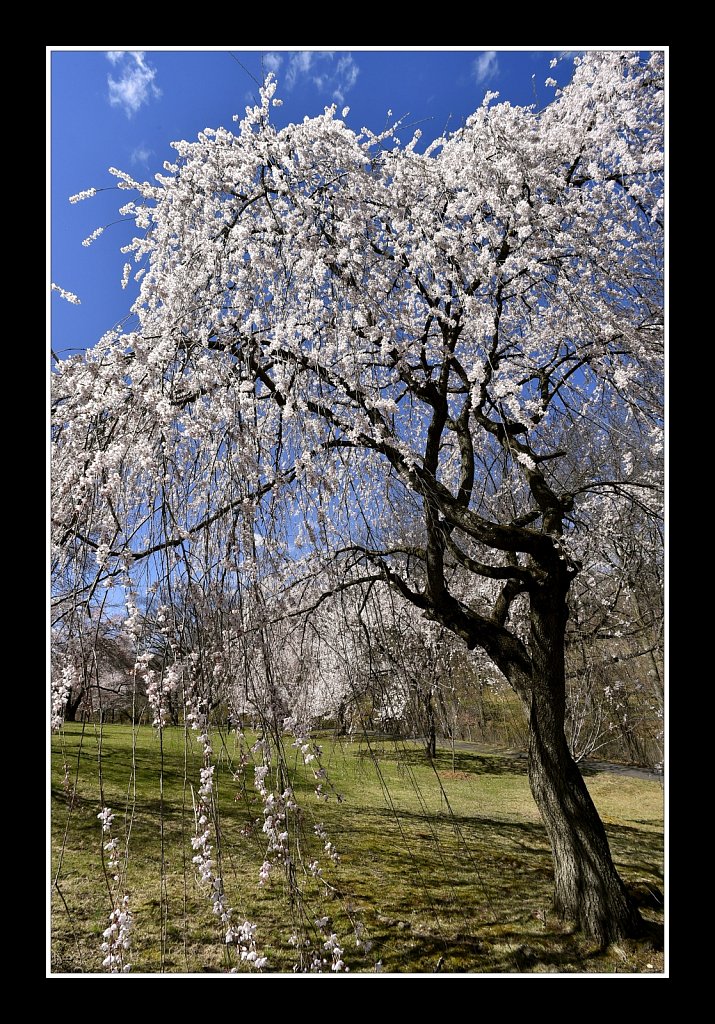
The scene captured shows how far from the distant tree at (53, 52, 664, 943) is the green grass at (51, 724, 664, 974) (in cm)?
43

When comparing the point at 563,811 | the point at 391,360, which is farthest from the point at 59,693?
the point at 563,811

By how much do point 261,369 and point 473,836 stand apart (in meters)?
4.44

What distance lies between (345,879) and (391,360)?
3.06 m

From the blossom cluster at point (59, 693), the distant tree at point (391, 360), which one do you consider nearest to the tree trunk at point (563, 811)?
the distant tree at point (391, 360)

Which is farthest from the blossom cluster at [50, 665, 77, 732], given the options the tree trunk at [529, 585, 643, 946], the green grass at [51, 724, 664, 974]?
the tree trunk at [529, 585, 643, 946]

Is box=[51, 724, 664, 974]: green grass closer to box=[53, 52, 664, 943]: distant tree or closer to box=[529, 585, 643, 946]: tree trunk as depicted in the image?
box=[529, 585, 643, 946]: tree trunk

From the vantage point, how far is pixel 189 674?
1497mm

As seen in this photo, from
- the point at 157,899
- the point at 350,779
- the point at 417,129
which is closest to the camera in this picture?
the point at 417,129

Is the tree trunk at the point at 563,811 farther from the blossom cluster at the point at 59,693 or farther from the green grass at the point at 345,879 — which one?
the blossom cluster at the point at 59,693

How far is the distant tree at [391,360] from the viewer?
156 cm

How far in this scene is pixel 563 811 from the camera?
3.06 meters

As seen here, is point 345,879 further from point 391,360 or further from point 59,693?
point 391,360
